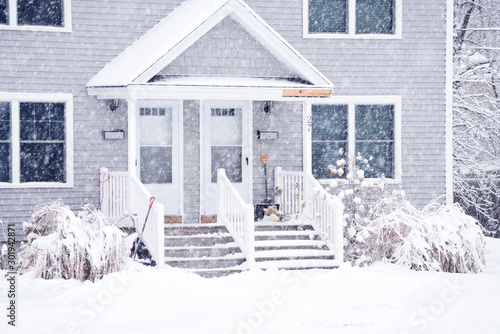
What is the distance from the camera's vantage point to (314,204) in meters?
12.4

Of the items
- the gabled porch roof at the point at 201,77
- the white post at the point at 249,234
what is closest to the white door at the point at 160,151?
the gabled porch roof at the point at 201,77

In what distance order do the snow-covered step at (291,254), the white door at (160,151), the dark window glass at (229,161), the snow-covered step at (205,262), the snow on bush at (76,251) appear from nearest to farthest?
the snow on bush at (76,251) < the snow-covered step at (205,262) < the snow-covered step at (291,254) < the white door at (160,151) < the dark window glass at (229,161)

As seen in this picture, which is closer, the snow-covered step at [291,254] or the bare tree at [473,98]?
the snow-covered step at [291,254]

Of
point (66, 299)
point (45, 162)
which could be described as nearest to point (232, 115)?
point (45, 162)

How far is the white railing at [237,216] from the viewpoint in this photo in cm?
1095

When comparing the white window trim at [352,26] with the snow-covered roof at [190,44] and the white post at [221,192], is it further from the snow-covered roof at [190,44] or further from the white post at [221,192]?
the white post at [221,192]

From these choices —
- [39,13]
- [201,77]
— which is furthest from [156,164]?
[39,13]

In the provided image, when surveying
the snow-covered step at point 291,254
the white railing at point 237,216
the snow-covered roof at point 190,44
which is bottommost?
the snow-covered step at point 291,254

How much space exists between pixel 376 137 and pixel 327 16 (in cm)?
267

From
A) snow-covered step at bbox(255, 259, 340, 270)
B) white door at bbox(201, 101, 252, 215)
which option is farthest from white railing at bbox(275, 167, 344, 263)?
white door at bbox(201, 101, 252, 215)

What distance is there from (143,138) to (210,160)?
1352 millimetres

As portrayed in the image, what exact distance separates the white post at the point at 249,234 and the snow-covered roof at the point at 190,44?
108 inches

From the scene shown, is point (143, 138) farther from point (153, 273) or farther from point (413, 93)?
point (413, 93)

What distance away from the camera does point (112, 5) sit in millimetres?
13320
